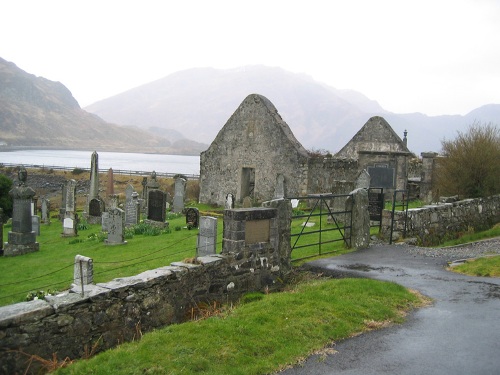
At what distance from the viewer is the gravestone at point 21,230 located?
59.3 feet

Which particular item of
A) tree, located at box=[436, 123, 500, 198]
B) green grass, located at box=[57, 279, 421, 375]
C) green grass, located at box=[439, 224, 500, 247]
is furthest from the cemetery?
tree, located at box=[436, 123, 500, 198]

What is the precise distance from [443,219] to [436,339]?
35.2 feet

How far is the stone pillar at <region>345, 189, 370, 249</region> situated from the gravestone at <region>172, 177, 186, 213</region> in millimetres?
14153

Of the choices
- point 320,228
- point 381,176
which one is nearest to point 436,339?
point 320,228

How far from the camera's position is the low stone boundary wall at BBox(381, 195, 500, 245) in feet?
Result: 50.2

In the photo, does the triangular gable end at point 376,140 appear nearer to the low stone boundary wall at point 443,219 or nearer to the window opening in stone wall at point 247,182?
the window opening in stone wall at point 247,182

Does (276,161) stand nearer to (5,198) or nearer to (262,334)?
(262,334)

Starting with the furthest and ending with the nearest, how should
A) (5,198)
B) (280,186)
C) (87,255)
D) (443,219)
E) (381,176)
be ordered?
1. (5,198)
2. (280,186)
3. (381,176)
4. (443,219)
5. (87,255)

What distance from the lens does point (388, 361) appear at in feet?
20.5

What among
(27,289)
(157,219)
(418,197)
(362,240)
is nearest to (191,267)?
(27,289)

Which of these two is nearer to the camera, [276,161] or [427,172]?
[276,161]

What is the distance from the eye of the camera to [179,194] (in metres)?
26.8

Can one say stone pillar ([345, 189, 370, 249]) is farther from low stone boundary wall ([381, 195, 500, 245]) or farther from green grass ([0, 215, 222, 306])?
green grass ([0, 215, 222, 306])

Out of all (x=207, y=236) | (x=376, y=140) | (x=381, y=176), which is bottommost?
(x=207, y=236)
